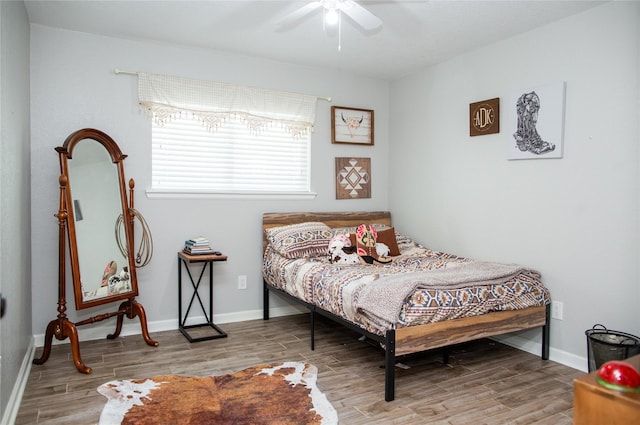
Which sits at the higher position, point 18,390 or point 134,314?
point 134,314

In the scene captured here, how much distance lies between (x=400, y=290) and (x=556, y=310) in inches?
56.0

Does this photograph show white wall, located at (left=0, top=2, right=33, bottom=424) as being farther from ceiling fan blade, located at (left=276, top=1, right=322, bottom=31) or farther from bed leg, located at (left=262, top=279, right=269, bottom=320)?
bed leg, located at (left=262, top=279, right=269, bottom=320)

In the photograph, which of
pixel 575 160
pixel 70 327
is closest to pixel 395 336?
pixel 575 160

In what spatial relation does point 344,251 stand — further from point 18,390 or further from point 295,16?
point 18,390

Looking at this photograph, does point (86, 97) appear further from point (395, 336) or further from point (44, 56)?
point (395, 336)

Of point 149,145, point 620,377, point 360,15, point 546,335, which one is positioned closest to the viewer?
point 620,377

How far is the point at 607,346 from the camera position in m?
2.65

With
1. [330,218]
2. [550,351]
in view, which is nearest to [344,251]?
[330,218]

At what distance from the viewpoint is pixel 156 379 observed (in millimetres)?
2799

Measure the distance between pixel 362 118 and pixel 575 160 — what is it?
7.28ft

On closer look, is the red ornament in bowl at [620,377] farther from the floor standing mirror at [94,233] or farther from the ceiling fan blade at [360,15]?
the floor standing mirror at [94,233]

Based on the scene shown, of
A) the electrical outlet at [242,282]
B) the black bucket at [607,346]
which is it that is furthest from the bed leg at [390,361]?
the electrical outlet at [242,282]

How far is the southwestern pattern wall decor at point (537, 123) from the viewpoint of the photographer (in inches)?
126

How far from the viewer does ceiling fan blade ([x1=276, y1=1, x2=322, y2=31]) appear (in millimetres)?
2817
